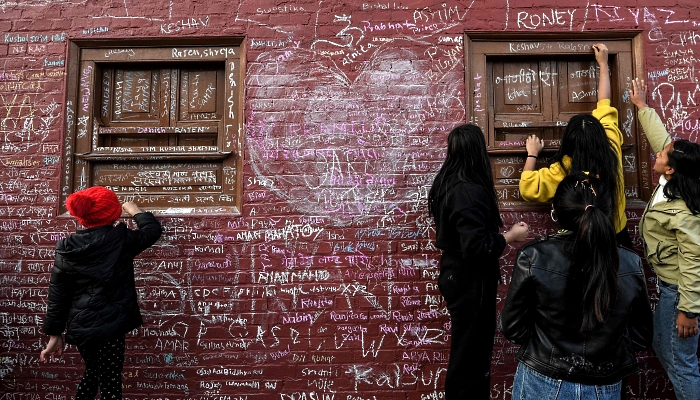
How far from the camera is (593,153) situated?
323 centimetres

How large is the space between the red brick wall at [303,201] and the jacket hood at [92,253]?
71 cm

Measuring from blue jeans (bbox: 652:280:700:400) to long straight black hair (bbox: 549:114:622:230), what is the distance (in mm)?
670

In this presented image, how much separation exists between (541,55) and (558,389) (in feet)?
9.52

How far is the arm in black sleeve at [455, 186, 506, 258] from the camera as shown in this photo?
9.19ft

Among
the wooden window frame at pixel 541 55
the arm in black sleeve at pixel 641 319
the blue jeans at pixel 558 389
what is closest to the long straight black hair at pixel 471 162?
the wooden window frame at pixel 541 55

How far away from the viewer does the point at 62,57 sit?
12.9ft

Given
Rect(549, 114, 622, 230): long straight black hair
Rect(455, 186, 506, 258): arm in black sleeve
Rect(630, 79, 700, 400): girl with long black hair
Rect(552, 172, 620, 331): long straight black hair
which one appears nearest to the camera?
Rect(552, 172, 620, 331): long straight black hair

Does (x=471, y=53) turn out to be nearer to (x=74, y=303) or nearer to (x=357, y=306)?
(x=357, y=306)

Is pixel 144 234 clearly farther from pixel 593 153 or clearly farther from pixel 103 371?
pixel 593 153

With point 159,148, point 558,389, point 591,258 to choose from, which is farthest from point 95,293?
point 591,258

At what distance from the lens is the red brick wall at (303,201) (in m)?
3.72

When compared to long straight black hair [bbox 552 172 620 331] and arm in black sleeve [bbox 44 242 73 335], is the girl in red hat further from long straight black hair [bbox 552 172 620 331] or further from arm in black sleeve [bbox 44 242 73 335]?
long straight black hair [bbox 552 172 620 331]

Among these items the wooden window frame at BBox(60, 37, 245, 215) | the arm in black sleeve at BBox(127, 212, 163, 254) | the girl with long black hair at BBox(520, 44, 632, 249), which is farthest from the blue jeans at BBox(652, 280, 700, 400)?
the arm in black sleeve at BBox(127, 212, 163, 254)

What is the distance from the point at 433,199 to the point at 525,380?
1332 mm
